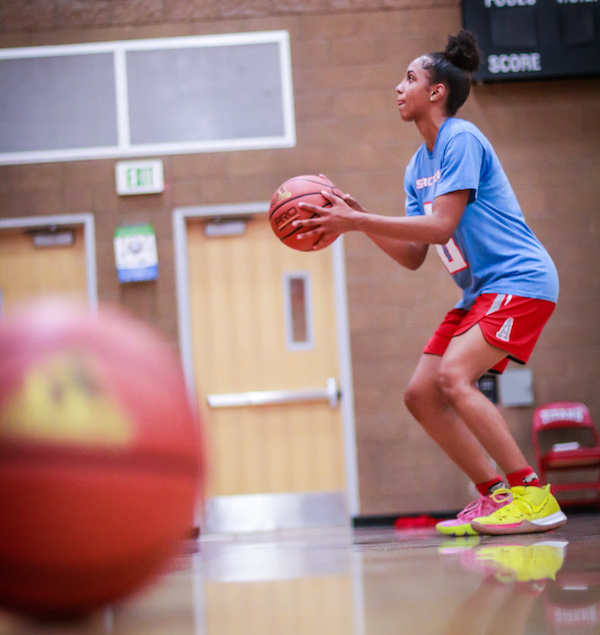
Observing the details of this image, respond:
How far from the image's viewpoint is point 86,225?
220 inches

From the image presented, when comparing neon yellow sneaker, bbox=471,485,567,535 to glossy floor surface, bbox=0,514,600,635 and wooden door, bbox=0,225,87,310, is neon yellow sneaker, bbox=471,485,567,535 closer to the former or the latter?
glossy floor surface, bbox=0,514,600,635

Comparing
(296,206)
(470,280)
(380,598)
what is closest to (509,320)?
(470,280)

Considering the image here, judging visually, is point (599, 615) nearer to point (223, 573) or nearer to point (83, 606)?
point (83, 606)

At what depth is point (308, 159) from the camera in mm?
5602

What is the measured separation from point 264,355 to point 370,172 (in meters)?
1.51

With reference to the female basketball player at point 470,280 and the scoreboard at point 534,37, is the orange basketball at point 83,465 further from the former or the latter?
the scoreboard at point 534,37

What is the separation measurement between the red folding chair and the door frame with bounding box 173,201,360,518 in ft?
4.15

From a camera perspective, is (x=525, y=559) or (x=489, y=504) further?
(x=489, y=504)

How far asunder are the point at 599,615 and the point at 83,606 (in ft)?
2.44

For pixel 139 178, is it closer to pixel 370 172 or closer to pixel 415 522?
pixel 370 172

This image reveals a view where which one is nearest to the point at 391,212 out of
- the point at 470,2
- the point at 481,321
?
the point at 470,2

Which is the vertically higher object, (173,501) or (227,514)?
(173,501)

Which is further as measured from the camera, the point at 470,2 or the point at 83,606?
the point at 470,2

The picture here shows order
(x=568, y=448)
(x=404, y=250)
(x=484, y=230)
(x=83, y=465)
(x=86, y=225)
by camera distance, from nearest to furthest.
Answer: (x=83, y=465) → (x=484, y=230) → (x=404, y=250) → (x=568, y=448) → (x=86, y=225)
